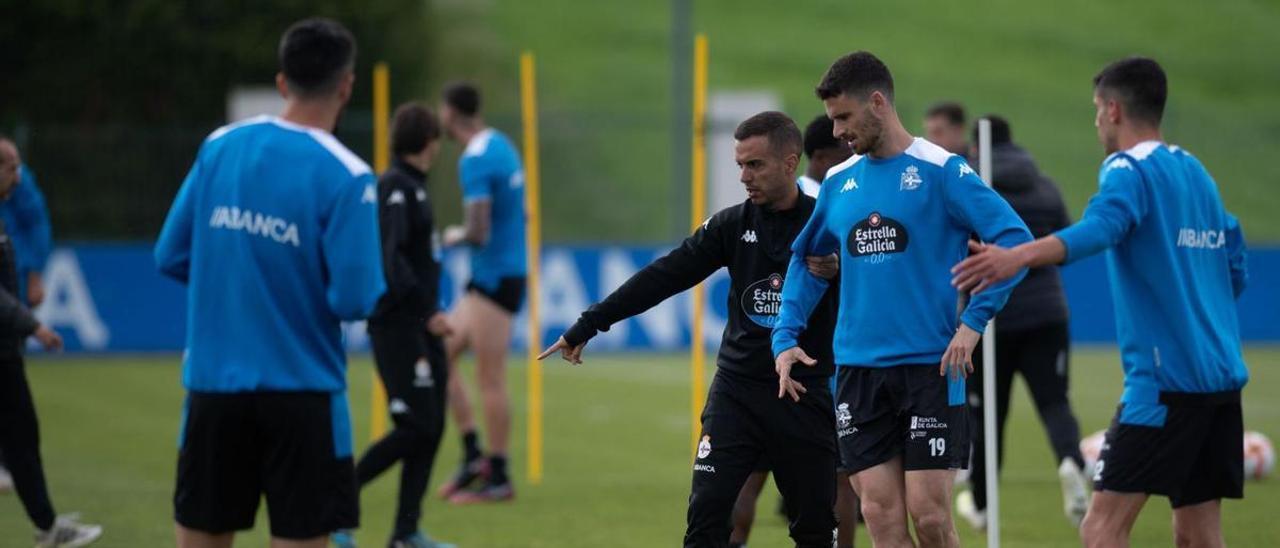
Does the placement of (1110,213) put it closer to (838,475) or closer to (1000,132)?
(838,475)

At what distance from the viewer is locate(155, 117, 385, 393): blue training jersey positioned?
511 cm

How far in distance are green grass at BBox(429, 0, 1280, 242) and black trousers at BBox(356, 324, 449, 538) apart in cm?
2097

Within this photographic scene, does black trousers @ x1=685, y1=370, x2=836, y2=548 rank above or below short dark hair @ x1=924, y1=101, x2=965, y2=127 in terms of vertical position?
below

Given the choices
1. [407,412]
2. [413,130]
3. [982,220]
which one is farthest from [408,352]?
[982,220]

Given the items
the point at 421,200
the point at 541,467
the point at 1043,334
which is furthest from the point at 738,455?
the point at 541,467

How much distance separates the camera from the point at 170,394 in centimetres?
1717

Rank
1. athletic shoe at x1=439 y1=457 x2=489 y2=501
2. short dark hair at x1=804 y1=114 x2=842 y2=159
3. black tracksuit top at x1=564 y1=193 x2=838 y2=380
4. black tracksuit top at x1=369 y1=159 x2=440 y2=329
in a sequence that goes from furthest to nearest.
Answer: athletic shoe at x1=439 y1=457 x2=489 y2=501, black tracksuit top at x1=369 y1=159 x2=440 y2=329, short dark hair at x1=804 y1=114 x2=842 y2=159, black tracksuit top at x1=564 y1=193 x2=838 y2=380

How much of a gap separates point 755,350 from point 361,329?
14251 millimetres

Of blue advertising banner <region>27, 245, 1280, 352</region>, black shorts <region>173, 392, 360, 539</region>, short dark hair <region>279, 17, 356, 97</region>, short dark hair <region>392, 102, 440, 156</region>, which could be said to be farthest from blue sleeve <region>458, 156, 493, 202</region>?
blue advertising banner <region>27, 245, 1280, 352</region>

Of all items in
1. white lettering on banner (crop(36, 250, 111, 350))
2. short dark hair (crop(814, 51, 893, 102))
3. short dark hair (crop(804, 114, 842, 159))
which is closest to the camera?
short dark hair (crop(814, 51, 893, 102))

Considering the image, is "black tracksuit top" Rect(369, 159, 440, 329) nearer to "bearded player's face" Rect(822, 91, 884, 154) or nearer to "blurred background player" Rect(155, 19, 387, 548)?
"bearded player's face" Rect(822, 91, 884, 154)

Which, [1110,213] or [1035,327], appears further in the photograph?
[1035,327]

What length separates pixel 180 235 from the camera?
5.25 metres

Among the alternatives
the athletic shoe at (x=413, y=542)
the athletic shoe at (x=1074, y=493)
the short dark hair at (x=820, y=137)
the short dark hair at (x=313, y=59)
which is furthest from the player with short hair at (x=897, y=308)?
the athletic shoe at (x=1074, y=493)
